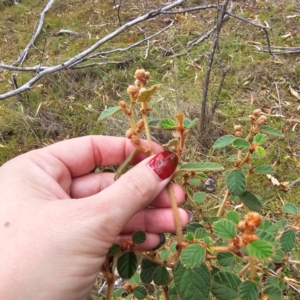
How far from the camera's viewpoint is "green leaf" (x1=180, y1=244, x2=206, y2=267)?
81 centimetres

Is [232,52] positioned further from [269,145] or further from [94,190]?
[94,190]

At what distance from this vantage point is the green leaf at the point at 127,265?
0.99 m

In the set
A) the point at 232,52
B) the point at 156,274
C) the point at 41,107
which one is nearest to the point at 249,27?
the point at 232,52

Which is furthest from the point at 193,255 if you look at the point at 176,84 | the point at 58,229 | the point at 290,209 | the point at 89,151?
the point at 176,84

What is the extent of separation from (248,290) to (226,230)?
202 mm

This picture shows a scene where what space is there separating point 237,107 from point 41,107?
164cm

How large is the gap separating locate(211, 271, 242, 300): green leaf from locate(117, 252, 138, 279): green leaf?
20 cm

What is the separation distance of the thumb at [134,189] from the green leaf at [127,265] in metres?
0.07

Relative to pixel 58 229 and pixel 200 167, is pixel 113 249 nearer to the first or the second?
pixel 58 229

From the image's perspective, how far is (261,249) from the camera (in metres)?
0.71

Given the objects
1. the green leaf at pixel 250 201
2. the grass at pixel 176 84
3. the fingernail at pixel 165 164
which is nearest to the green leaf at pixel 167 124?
the fingernail at pixel 165 164

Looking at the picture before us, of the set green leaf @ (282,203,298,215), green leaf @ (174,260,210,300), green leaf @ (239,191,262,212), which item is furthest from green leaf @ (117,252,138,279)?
green leaf @ (282,203,298,215)

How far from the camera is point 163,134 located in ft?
8.73

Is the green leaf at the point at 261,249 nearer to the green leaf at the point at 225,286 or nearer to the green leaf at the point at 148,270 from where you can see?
the green leaf at the point at 225,286
